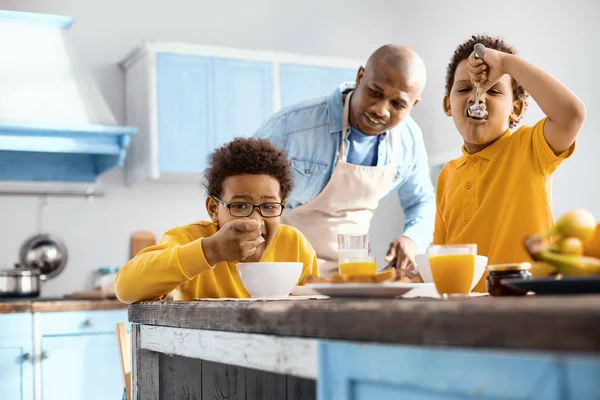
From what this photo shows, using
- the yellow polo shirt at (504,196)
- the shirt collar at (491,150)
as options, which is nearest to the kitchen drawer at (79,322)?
the yellow polo shirt at (504,196)

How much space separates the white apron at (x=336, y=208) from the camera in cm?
290

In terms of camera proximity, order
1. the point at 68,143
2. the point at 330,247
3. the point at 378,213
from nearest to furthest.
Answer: the point at 330,247 → the point at 68,143 → the point at 378,213

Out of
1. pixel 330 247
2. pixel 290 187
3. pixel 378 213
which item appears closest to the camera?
pixel 290 187

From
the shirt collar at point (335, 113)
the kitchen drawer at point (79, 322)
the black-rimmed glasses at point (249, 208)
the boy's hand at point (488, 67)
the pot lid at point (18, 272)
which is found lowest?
the kitchen drawer at point (79, 322)

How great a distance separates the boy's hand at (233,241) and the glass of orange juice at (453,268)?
0.34 meters

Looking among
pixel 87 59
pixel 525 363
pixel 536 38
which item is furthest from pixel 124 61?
pixel 525 363

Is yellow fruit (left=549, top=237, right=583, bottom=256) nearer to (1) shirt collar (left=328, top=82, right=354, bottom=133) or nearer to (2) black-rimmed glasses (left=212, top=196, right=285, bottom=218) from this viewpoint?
(2) black-rimmed glasses (left=212, top=196, right=285, bottom=218)

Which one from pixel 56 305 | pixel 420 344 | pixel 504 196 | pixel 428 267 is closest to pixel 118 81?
pixel 56 305

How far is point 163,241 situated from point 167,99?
8.80 ft

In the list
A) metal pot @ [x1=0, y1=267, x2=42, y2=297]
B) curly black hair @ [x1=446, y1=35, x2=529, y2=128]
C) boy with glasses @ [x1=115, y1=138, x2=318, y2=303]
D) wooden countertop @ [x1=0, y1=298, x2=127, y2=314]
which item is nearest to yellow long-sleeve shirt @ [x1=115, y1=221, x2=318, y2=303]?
boy with glasses @ [x1=115, y1=138, x2=318, y2=303]

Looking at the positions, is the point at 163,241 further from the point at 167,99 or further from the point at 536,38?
the point at 536,38

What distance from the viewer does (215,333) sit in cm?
120

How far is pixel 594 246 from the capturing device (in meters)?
1.09

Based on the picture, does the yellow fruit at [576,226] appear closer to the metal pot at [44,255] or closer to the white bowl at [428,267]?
the white bowl at [428,267]
